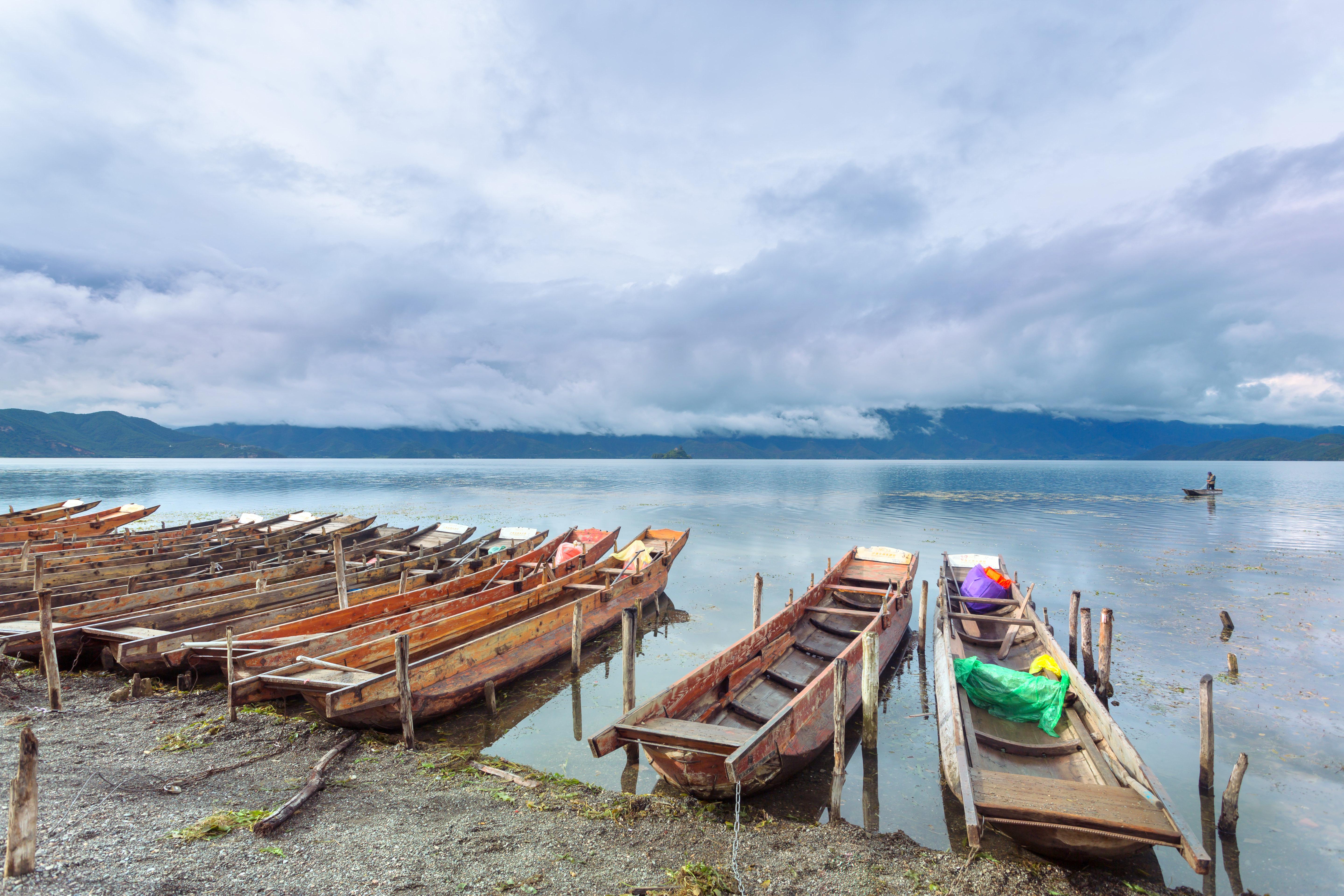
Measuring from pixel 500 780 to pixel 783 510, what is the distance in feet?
167

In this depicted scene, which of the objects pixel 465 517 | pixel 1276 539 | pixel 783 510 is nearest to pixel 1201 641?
pixel 1276 539

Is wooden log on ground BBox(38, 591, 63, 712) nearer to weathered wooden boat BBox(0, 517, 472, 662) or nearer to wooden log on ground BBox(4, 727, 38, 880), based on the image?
weathered wooden boat BBox(0, 517, 472, 662)

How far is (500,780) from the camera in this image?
9398 mm

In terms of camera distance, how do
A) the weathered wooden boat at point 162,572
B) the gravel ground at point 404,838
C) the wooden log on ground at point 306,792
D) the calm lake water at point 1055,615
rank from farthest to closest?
the weathered wooden boat at point 162,572
the calm lake water at point 1055,615
the wooden log on ground at point 306,792
the gravel ground at point 404,838

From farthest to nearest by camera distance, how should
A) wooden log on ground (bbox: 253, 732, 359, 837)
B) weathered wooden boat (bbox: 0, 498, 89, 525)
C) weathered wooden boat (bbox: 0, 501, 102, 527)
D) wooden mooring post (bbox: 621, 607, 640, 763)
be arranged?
weathered wooden boat (bbox: 0, 498, 89, 525), weathered wooden boat (bbox: 0, 501, 102, 527), wooden mooring post (bbox: 621, 607, 640, 763), wooden log on ground (bbox: 253, 732, 359, 837)

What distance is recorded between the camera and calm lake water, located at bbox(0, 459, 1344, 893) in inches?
380

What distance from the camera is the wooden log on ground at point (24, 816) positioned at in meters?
5.68

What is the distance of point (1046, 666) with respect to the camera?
11438mm

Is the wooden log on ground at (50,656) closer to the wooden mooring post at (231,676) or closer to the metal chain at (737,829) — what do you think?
the wooden mooring post at (231,676)

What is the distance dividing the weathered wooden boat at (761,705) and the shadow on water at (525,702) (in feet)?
10.9

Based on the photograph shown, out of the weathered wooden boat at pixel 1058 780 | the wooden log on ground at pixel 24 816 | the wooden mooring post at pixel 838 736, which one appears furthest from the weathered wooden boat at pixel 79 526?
the weathered wooden boat at pixel 1058 780

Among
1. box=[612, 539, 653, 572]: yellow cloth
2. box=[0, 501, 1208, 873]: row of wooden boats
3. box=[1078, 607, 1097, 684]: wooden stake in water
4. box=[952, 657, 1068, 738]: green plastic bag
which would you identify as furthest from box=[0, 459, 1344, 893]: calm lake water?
box=[612, 539, 653, 572]: yellow cloth

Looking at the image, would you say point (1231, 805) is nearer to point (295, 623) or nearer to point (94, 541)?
point (295, 623)

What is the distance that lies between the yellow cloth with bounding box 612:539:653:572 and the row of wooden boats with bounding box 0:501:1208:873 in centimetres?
15
